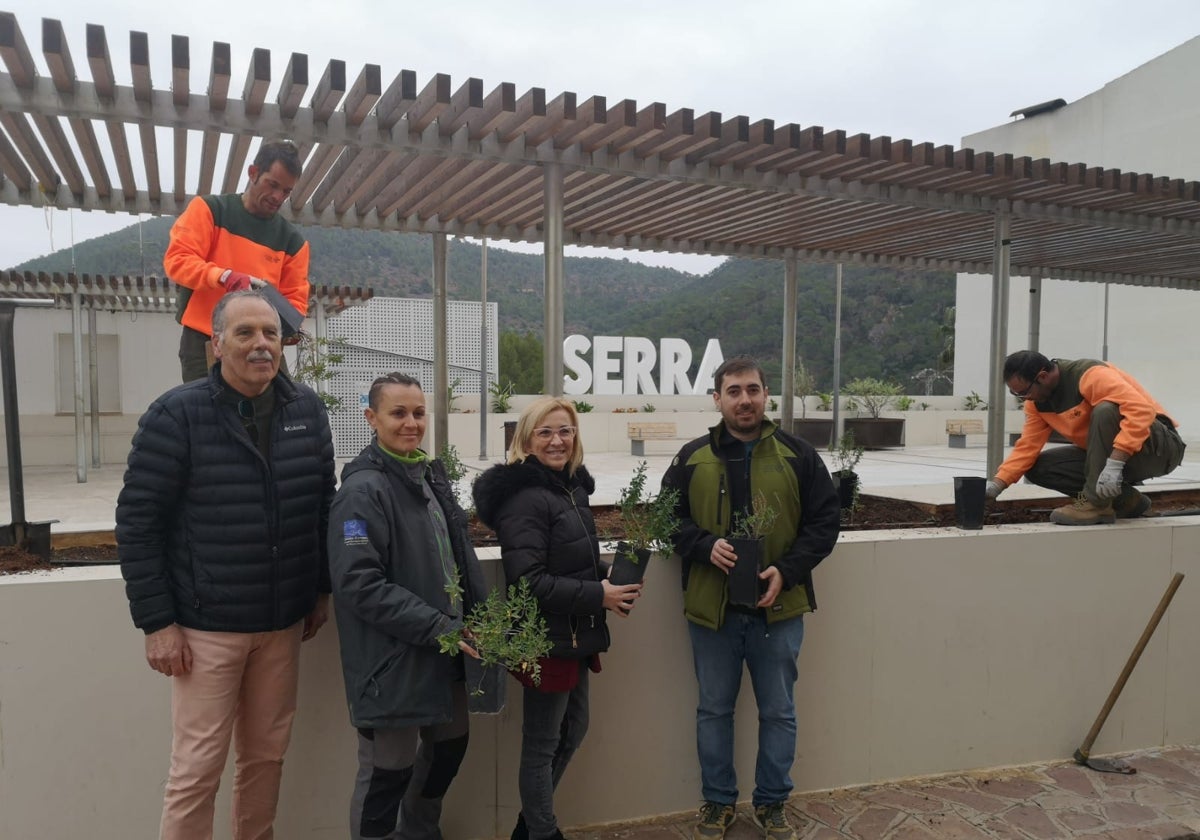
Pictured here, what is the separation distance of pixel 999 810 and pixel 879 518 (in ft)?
5.74

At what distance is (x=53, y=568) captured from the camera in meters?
2.88

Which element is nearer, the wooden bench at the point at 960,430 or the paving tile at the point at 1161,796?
the paving tile at the point at 1161,796

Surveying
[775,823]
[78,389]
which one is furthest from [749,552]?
[78,389]

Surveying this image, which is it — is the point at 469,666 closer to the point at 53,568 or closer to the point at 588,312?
the point at 53,568

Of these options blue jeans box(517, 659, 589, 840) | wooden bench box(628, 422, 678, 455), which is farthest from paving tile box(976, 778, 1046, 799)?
wooden bench box(628, 422, 678, 455)

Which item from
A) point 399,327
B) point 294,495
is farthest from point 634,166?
point 399,327

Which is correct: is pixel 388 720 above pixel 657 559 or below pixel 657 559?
below

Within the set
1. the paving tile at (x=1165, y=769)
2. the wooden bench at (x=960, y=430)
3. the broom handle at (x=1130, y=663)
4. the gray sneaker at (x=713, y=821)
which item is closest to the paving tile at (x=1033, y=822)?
the broom handle at (x=1130, y=663)

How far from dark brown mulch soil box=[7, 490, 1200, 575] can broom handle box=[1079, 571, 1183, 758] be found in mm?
684

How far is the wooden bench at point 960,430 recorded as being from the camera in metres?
16.6

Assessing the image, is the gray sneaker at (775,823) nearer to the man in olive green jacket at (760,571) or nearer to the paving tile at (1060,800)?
the man in olive green jacket at (760,571)

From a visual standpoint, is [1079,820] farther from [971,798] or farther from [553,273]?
[553,273]

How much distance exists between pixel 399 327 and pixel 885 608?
20.7m

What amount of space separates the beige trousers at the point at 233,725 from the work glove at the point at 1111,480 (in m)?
3.82
